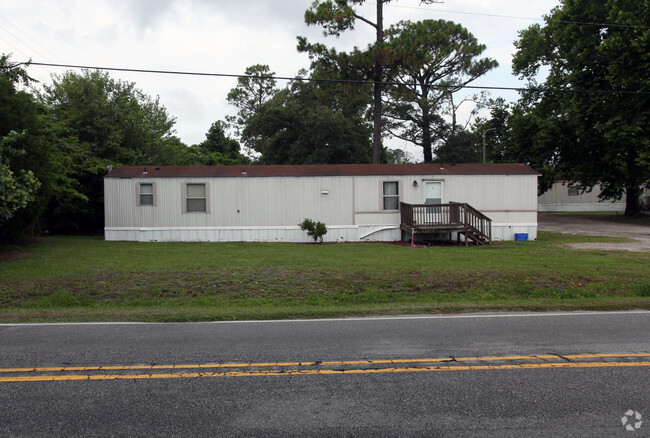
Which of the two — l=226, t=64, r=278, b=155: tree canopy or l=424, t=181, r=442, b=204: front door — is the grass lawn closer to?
l=424, t=181, r=442, b=204: front door

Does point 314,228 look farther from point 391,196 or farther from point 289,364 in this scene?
point 289,364

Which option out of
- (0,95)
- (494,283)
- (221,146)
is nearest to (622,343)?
(494,283)

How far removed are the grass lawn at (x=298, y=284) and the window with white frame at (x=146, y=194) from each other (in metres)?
5.33

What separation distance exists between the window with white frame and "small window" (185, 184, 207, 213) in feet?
4.97

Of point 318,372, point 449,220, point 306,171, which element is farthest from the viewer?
point 306,171

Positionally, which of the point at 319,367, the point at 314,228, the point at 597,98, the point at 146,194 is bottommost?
the point at 319,367

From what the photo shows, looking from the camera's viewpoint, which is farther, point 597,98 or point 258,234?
point 597,98

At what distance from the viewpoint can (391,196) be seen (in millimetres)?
20203

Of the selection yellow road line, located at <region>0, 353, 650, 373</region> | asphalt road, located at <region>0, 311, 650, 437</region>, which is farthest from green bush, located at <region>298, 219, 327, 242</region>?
yellow road line, located at <region>0, 353, 650, 373</region>

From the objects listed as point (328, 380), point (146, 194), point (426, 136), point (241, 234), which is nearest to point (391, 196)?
point (241, 234)

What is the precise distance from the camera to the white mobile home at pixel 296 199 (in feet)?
64.4

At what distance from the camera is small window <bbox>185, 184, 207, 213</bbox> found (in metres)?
19.8

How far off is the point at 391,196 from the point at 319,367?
1557 centimetres

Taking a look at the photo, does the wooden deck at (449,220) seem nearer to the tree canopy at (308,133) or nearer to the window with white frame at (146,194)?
the window with white frame at (146,194)
